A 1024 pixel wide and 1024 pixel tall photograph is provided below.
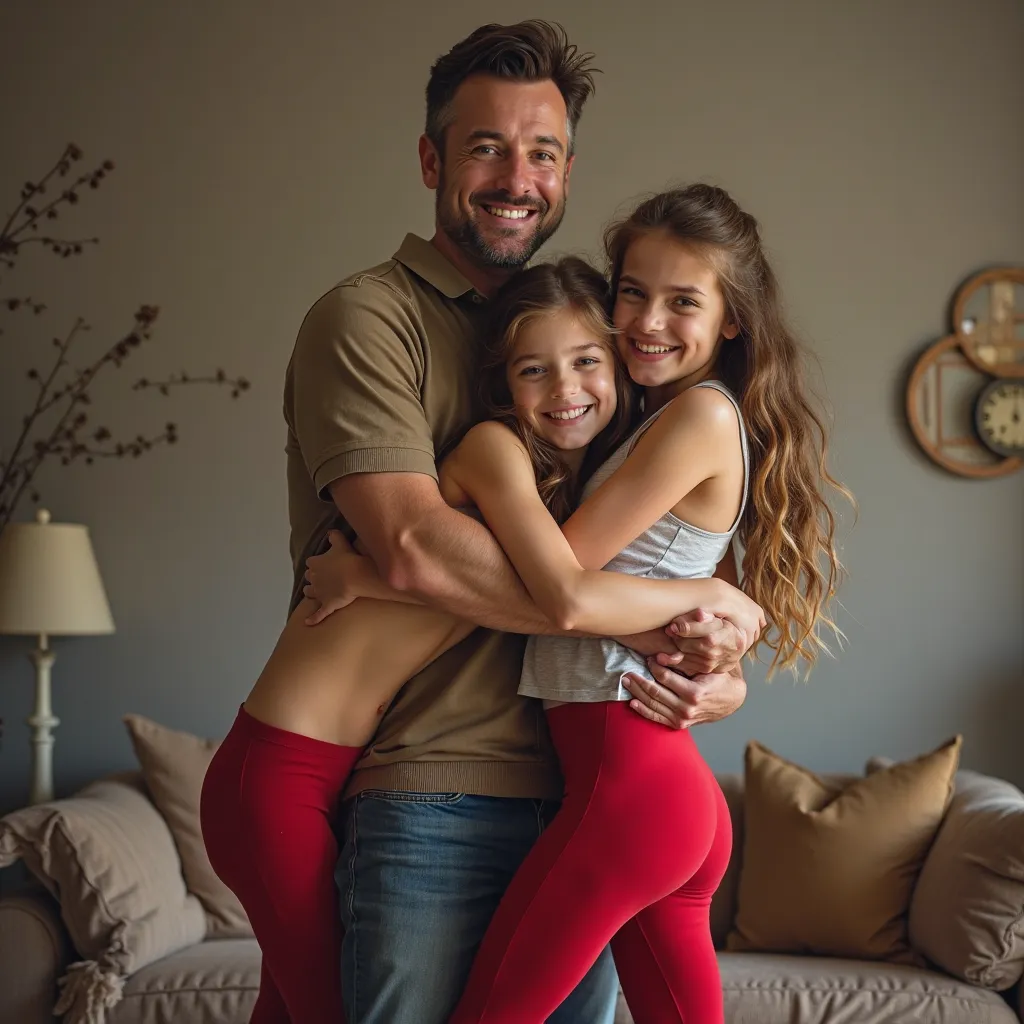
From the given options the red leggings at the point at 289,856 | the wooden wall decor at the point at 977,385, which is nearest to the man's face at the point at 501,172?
the red leggings at the point at 289,856

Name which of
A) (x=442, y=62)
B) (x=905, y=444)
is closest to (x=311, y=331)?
(x=442, y=62)

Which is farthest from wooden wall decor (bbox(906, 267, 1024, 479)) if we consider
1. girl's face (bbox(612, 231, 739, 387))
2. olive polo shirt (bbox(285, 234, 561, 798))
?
olive polo shirt (bbox(285, 234, 561, 798))

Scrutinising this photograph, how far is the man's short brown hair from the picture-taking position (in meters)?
1.72

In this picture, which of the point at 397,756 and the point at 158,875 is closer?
the point at 397,756

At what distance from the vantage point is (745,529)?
1697mm

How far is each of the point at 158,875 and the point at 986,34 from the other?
11.4 ft

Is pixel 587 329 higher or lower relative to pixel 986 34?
lower

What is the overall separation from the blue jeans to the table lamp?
2099 millimetres

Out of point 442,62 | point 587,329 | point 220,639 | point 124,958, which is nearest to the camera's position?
point 587,329

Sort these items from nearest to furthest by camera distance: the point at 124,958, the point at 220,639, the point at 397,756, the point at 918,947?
the point at 397,756 < the point at 124,958 < the point at 918,947 < the point at 220,639

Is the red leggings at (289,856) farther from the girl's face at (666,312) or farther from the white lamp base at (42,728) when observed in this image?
the white lamp base at (42,728)

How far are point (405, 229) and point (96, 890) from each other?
2092 millimetres

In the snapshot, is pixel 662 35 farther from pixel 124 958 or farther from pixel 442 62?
pixel 124 958

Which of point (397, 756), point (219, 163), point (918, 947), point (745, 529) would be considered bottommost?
point (918, 947)
